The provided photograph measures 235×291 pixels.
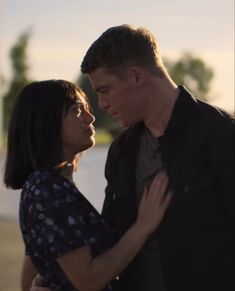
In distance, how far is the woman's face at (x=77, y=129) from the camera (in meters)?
2.89

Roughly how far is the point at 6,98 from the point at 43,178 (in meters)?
65.5

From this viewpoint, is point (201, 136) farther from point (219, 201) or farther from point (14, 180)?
point (14, 180)

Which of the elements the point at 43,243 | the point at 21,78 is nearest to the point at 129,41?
the point at 43,243

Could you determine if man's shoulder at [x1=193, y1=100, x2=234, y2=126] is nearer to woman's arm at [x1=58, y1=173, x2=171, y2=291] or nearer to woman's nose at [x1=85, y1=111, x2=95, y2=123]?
woman's arm at [x1=58, y1=173, x2=171, y2=291]

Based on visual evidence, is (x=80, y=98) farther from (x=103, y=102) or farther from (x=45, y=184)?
(x=45, y=184)

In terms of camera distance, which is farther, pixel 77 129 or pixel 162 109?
pixel 77 129

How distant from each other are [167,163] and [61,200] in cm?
40

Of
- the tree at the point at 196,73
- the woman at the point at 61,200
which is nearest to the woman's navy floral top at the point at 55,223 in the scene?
the woman at the point at 61,200

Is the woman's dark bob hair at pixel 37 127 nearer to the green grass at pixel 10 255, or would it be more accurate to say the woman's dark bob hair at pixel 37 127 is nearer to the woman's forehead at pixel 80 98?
the woman's forehead at pixel 80 98

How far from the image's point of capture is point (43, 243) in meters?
2.69

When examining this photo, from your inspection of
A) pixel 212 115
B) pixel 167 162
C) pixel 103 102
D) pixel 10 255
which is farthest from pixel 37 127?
pixel 10 255

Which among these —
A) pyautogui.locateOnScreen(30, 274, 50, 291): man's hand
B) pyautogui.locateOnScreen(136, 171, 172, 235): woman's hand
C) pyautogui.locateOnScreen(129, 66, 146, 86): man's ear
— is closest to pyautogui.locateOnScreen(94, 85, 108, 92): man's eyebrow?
pyautogui.locateOnScreen(129, 66, 146, 86): man's ear

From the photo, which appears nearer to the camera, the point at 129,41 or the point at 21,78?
the point at 129,41

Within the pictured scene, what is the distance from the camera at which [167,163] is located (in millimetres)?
2680
